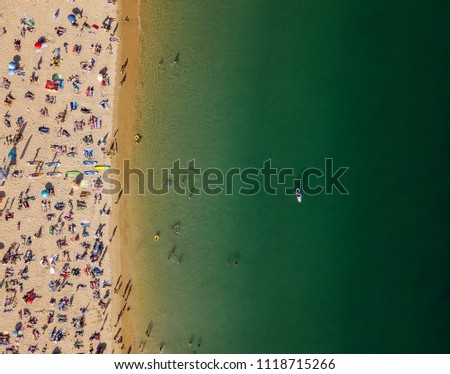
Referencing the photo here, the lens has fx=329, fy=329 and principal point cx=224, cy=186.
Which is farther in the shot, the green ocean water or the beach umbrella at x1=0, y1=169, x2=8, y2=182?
the green ocean water

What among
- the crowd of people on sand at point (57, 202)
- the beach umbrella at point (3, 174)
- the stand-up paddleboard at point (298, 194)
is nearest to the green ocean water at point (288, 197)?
the stand-up paddleboard at point (298, 194)

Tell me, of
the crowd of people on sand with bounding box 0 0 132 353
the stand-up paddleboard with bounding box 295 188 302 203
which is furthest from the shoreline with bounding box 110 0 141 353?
the stand-up paddleboard with bounding box 295 188 302 203

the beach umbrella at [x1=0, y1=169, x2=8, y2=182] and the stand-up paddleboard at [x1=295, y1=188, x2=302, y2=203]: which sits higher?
the stand-up paddleboard at [x1=295, y1=188, x2=302, y2=203]

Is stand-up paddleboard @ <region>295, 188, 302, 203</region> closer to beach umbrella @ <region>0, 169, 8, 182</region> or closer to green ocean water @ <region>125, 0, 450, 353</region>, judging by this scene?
green ocean water @ <region>125, 0, 450, 353</region>

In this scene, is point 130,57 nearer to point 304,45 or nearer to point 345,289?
point 304,45

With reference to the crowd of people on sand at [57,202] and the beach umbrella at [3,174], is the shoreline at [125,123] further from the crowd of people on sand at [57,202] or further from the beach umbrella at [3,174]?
the beach umbrella at [3,174]

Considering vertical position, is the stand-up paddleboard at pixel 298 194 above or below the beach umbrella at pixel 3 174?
above

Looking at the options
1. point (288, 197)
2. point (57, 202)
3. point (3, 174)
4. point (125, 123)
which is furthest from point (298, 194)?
point (3, 174)
